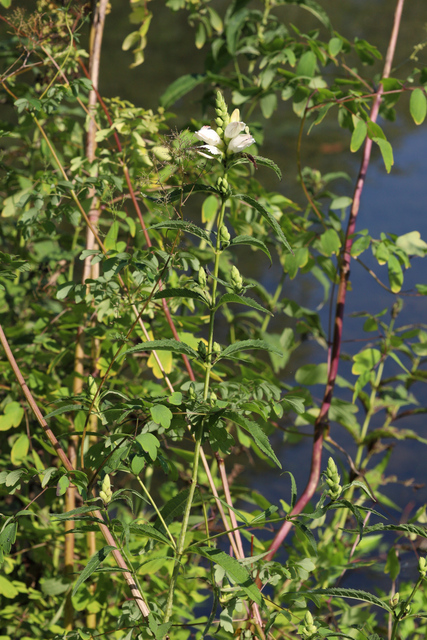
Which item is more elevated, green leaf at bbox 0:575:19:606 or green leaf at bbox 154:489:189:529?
green leaf at bbox 154:489:189:529

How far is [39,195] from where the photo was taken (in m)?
0.87

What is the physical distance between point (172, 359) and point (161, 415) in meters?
0.46

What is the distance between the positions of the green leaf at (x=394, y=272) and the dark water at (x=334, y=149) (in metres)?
0.71

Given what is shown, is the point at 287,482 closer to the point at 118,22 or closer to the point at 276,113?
the point at 276,113

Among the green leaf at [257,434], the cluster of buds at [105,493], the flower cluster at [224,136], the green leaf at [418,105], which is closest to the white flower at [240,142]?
the flower cluster at [224,136]

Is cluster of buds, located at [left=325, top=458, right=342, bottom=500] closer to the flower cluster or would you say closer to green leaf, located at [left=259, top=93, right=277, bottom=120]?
the flower cluster

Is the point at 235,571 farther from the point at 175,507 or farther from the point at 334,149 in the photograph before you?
the point at 334,149

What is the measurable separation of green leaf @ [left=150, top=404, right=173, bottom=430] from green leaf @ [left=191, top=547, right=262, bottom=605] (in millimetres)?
119

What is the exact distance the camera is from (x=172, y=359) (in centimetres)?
102

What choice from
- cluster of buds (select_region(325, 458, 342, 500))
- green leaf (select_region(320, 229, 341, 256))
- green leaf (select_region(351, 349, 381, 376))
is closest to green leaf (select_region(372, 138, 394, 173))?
green leaf (select_region(320, 229, 341, 256))

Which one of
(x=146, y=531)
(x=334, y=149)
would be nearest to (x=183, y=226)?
(x=146, y=531)

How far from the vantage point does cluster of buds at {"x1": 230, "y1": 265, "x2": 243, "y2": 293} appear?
0.57 metres

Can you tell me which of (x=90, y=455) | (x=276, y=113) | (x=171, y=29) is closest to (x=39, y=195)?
(x=90, y=455)

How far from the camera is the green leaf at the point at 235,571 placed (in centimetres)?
53
